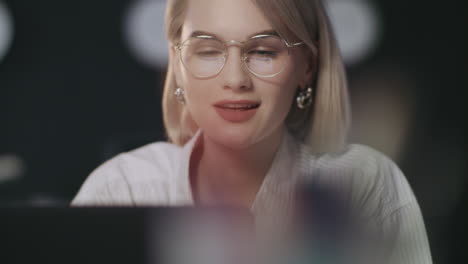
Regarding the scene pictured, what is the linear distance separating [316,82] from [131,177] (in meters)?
0.45

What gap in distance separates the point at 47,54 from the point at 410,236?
36.8 inches

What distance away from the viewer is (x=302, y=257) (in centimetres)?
100

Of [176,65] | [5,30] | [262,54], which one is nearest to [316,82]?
[262,54]

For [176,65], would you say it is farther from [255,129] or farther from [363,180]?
[363,180]

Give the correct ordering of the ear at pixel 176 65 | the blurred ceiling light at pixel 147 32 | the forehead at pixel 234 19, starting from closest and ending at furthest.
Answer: the forehead at pixel 234 19, the ear at pixel 176 65, the blurred ceiling light at pixel 147 32

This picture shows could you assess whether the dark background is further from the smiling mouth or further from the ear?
the smiling mouth

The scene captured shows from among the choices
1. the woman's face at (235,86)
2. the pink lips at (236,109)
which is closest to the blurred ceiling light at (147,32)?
the woman's face at (235,86)

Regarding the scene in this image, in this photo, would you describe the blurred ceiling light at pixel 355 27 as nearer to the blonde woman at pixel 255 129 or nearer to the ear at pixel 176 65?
the blonde woman at pixel 255 129

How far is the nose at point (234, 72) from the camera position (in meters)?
0.82

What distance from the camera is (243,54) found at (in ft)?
2.73

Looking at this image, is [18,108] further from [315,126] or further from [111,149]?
[315,126]

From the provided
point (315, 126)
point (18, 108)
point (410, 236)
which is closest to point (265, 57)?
point (315, 126)

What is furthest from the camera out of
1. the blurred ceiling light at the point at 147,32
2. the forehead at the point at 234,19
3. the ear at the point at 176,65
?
the blurred ceiling light at the point at 147,32

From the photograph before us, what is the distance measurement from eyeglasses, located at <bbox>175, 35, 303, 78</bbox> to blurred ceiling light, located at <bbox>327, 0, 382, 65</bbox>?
0.86ft
